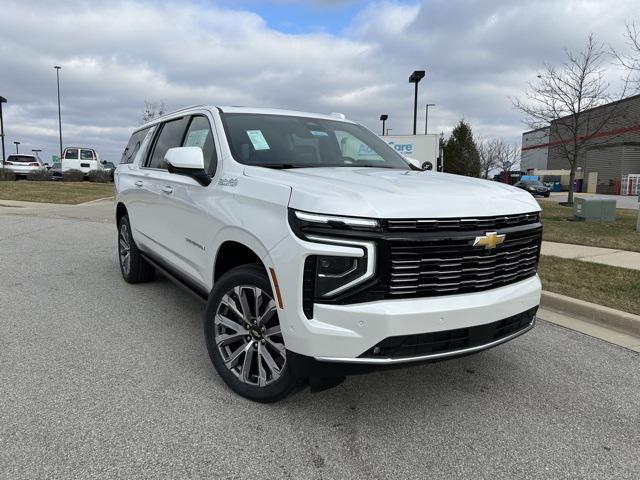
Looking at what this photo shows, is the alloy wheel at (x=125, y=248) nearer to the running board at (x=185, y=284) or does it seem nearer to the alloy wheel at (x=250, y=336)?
the running board at (x=185, y=284)

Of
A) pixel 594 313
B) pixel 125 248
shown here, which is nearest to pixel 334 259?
pixel 594 313

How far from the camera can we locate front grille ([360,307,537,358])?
254cm

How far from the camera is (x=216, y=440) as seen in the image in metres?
2.71

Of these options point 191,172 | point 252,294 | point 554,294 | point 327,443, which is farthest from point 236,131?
point 554,294

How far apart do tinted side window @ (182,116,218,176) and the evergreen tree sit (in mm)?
44998

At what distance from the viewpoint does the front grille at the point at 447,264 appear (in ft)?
8.40

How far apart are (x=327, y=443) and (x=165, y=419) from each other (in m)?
0.96

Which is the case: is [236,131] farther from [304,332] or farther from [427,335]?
[427,335]

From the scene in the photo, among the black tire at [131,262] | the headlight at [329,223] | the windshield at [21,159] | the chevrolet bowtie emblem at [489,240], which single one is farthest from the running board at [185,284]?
the windshield at [21,159]

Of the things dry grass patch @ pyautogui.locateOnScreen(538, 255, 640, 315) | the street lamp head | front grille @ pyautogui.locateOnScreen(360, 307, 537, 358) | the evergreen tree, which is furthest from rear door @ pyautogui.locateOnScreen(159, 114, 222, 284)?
the evergreen tree

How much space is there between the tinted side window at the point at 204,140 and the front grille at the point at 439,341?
1.85 m

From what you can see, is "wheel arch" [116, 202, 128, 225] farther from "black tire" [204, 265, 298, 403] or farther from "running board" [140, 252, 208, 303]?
→ "black tire" [204, 265, 298, 403]

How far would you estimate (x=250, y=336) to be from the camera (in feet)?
10.2

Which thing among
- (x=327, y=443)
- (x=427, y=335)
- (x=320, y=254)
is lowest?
(x=327, y=443)
